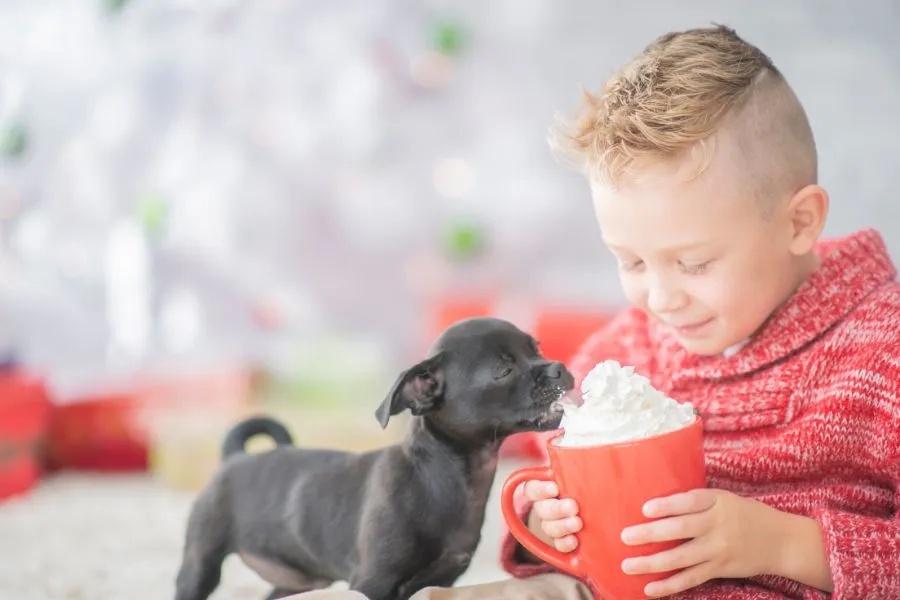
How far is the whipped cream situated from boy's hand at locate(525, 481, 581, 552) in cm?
5

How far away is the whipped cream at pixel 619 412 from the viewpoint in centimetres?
86

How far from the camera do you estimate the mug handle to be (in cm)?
93

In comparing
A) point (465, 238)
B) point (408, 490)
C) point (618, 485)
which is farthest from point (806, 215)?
point (465, 238)

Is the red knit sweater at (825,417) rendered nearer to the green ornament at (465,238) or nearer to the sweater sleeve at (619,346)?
the sweater sleeve at (619,346)

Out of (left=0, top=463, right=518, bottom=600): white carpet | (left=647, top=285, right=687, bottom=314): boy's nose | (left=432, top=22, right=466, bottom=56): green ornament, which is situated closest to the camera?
(left=647, top=285, right=687, bottom=314): boy's nose

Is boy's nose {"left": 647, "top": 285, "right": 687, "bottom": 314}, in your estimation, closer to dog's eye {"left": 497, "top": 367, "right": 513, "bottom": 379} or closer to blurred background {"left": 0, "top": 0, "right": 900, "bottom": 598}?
dog's eye {"left": 497, "top": 367, "right": 513, "bottom": 379}

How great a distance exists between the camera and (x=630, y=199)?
1.03m

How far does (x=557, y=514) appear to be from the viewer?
35.4 inches

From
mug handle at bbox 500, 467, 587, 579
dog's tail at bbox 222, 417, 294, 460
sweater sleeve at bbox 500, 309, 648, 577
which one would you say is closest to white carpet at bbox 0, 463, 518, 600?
dog's tail at bbox 222, 417, 294, 460

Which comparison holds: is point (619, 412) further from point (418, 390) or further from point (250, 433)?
point (250, 433)

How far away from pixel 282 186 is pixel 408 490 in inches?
87.5

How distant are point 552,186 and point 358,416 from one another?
3.23ft

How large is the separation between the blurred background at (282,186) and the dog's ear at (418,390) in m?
1.86

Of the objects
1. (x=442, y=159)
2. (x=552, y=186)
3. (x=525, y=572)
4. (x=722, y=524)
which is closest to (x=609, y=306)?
(x=552, y=186)
